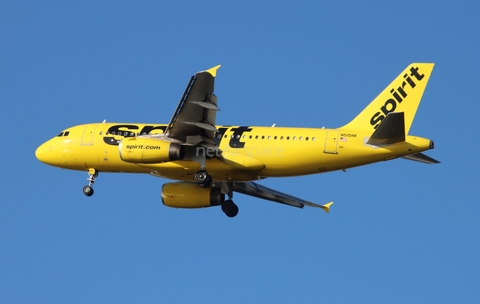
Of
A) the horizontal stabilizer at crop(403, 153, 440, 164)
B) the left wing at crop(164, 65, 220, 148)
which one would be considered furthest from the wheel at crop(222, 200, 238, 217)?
the horizontal stabilizer at crop(403, 153, 440, 164)

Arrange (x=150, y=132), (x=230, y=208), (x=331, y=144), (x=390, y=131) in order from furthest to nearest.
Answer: (x=230, y=208) < (x=150, y=132) < (x=331, y=144) < (x=390, y=131)

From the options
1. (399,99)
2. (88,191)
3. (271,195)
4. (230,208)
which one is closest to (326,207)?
(271,195)

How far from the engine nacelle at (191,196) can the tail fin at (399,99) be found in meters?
8.98

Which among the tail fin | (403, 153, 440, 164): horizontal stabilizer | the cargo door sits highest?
the tail fin

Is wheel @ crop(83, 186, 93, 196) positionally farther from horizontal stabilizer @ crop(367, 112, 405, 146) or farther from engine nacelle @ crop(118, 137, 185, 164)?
horizontal stabilizer @ crop(367, 112, 405, 146)

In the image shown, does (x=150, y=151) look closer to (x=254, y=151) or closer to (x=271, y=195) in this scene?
(x=254, y=151)

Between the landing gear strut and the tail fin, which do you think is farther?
the landing gear strut

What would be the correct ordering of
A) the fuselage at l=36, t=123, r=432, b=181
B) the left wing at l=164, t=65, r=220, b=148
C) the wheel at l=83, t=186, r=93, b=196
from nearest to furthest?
the left wing at l=164, t=65, r=220, b=148, the fuselage at l=36, t=123, r=432, b=181, the wheel at l=83, t=186, r=93, b=196

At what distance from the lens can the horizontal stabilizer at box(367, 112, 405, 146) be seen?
4700 cm

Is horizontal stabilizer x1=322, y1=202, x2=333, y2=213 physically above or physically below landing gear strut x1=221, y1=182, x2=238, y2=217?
above

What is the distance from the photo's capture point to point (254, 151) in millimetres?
51906

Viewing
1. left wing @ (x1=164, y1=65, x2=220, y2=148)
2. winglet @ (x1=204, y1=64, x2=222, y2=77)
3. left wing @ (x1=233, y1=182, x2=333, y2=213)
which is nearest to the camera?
winglet @ (x1=204, y1=64, x2=222, y2=77)

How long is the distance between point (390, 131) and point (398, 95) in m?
4.22

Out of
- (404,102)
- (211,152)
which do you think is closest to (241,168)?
(211,152)
